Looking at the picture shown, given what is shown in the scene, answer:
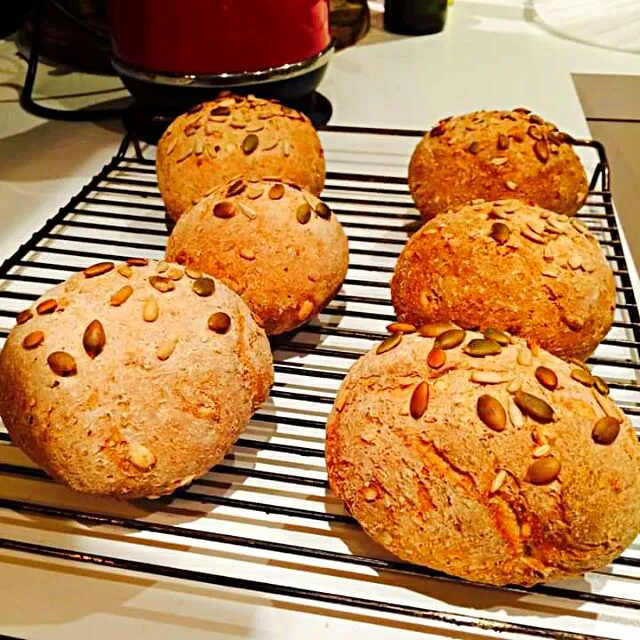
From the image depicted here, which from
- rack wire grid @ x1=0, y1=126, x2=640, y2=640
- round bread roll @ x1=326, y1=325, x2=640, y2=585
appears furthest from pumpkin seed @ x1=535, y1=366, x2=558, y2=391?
rack wire grid @ x1=0, y1=126, x2=640, y2=640

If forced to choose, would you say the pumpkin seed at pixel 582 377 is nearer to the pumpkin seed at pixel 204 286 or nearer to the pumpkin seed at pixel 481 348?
the pumpkin seed at pixel 481 348

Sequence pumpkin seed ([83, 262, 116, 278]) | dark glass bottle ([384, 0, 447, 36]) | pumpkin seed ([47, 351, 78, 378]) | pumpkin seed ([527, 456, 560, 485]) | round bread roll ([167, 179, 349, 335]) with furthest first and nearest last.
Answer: dark glass bottle ([384, 0, 447, 36])
round bread roll ([167, 179, 349, 335])
pumpkin seed ([83, 262, 116, 278])
pumpkin seed ([47, 351, 78, 378])
pumpkin seed ([527, 456, 560, 485])

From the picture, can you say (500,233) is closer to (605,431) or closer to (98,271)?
(605,431)

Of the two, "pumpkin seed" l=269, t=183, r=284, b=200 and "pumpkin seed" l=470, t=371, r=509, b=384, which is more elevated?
"pumpkin seed" l=470, t=371, r=509, b=384

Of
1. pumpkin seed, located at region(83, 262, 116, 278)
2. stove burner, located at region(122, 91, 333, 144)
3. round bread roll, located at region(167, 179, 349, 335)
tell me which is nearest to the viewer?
pumpkin seed, located at region(83, 262, 116, 278)

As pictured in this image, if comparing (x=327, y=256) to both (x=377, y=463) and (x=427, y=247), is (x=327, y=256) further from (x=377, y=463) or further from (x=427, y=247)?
(x=377, y=463)

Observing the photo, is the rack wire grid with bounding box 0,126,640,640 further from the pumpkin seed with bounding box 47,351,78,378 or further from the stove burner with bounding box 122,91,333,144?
the stove burner with bounding box 122,91,333,144
